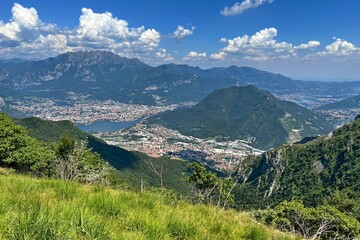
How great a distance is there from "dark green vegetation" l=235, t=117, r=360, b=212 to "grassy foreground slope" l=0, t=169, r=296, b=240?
100835 millimetres

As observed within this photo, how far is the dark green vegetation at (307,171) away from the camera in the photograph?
108 metres

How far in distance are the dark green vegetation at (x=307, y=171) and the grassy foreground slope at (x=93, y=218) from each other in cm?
10084

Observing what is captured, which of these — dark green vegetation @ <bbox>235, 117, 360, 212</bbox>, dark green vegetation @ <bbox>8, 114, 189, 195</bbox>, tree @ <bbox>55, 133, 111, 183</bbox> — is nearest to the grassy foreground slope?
tree @ <bbox>55, 133, 111, 183</bbox>

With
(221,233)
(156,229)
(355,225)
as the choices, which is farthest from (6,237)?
(355,225)

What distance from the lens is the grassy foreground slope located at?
2.16 metres

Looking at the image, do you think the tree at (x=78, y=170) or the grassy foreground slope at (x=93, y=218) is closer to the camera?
the grassy foreground slope at (x=93, y=218)

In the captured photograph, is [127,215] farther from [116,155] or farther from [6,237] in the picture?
[116,155]

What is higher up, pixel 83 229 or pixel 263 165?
pixel 83 229

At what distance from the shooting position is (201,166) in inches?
1554

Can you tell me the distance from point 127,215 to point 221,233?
1.05 m

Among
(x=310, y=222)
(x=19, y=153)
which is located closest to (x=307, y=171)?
(x=310, y=222)

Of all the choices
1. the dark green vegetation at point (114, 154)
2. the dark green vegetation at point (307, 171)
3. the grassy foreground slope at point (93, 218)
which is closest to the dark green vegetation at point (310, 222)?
the grassy foreground slope at point (93, 218)

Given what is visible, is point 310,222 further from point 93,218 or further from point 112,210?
point 93,218

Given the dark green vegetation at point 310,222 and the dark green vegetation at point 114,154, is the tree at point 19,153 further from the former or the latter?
the dark green vegetation at point 114,154
